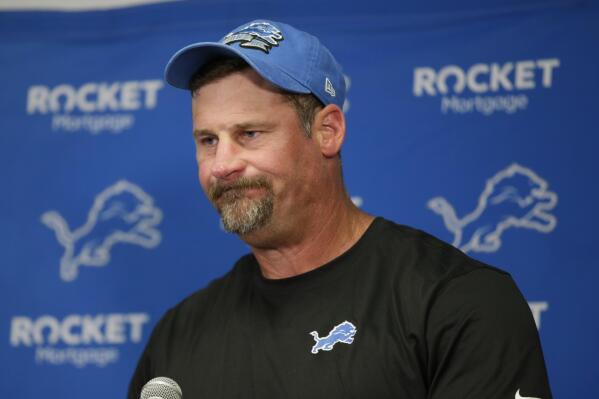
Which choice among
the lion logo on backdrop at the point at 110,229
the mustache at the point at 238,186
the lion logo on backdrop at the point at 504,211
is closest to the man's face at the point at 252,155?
the mustache at the point at 238,186

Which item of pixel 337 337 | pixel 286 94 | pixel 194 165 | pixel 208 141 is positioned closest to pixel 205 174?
pixel 208 141

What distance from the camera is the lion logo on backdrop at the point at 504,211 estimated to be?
218 centimetres

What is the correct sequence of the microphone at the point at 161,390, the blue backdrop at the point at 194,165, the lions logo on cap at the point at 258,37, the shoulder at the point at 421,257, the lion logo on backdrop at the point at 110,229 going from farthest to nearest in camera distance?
the lion logo on backdrop at the point at 110,229 < the blue backdrop at the point at 194,165 < the lions logo on cap at the point at 258,37 < the shoulder at the point at 421,257 < the microphone at the point at 161,390

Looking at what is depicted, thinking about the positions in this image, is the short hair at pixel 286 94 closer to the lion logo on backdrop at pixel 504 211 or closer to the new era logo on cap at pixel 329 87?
the new era logo on cap at pixel 329 87

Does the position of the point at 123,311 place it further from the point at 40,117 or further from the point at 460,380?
the point at 460,380

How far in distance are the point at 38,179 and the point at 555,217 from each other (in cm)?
134

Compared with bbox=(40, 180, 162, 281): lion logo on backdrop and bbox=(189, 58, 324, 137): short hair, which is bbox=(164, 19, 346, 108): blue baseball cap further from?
bbox=(40, 180, 162, 281): lion logo on backdrop

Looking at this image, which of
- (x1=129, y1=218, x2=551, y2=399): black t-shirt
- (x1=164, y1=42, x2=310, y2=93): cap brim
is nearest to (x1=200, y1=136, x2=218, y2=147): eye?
(x1=164, y1=42, x2=310, y2=93): cap brim

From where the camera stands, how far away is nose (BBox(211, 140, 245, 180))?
1.57 meters

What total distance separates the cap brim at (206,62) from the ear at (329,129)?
0.06m

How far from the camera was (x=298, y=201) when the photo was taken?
1.64 metres

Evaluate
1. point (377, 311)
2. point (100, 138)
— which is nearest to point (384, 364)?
point (377, 311)

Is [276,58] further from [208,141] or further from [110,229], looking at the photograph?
[110,229]

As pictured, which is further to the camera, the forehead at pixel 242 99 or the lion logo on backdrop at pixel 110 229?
the lion logo on backdrop at pixel 110 229
